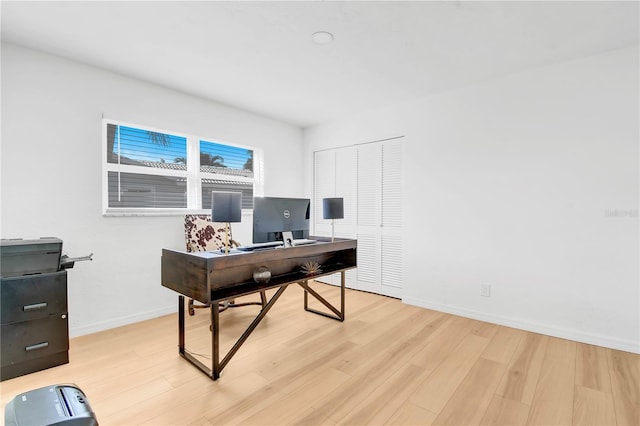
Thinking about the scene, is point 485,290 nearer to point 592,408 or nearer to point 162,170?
point 592,408

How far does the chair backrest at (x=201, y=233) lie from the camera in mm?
3461

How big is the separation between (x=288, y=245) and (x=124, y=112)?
84.2 inches

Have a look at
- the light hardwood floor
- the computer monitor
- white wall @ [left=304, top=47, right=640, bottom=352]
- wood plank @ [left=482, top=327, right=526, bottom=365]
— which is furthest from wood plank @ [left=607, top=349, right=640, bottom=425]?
the computer monitor

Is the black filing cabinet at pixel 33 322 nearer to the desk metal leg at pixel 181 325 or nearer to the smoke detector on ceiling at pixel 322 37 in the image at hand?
the desk metal leg at pixel 181 325

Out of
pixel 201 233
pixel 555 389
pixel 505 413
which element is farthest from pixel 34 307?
pixel 555 389

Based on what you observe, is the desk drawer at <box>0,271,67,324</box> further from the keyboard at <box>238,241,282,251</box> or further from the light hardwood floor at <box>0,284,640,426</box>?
the keyboard at <box>238,241,282,251</box>

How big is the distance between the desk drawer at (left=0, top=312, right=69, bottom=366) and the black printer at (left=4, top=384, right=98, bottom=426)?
1460mm

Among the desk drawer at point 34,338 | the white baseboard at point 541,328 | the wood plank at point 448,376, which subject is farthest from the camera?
the white baseboard at point 541,328

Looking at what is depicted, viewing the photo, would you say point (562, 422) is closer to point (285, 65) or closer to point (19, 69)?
point (285, 65)

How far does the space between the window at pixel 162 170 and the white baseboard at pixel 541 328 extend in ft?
9.35

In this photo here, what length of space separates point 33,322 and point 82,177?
127cm

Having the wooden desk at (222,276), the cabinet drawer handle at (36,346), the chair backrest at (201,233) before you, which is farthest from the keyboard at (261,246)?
the cabinet drawer handle at (36,346)

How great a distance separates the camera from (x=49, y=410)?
108 centimetres

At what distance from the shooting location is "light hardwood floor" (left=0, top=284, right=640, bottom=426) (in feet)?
5.93
